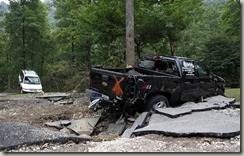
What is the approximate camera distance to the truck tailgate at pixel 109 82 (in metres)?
6.79

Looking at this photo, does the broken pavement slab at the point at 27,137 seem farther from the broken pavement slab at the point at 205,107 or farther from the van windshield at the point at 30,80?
the van windshield at the point at 30,80

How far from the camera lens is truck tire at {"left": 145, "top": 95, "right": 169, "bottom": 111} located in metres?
7.33

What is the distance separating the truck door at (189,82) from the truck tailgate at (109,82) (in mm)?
2445

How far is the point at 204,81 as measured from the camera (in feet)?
29.7

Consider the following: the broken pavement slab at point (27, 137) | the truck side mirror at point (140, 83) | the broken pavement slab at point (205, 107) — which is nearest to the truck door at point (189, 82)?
the broken pavement slab at point (205, 107)

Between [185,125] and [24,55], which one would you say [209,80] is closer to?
[185,125]

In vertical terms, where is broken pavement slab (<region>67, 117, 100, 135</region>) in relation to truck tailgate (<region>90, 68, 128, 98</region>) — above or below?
below

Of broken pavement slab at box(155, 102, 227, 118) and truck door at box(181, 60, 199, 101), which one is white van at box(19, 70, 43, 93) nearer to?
truck door at box(181, 60, 199, 101)

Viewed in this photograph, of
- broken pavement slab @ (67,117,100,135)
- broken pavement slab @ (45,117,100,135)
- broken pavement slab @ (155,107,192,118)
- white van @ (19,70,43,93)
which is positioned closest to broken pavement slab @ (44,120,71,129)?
broken pavement slab @ (45,117,100,135)

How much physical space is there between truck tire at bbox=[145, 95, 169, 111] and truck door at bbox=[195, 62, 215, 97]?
→ 1.90 metres

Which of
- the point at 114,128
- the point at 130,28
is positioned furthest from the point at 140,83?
the point at 130,28

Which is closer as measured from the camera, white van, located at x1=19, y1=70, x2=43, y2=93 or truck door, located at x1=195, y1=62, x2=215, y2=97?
truck door, located at x1=195, y1=62, x2=215, y2=97

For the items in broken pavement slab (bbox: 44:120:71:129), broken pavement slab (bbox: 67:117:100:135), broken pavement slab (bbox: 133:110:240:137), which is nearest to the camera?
broken pavement slab (bbox: 133:110:240:137)

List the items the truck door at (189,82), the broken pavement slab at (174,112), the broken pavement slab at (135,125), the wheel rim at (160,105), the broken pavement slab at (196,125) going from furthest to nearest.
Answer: the truck door at (189,82)
the wheel rim at (160,105)
the broken pavement slab at (174,112)
the broken pavement slab at (135,125)
the broken pavement slab at (196,125)
